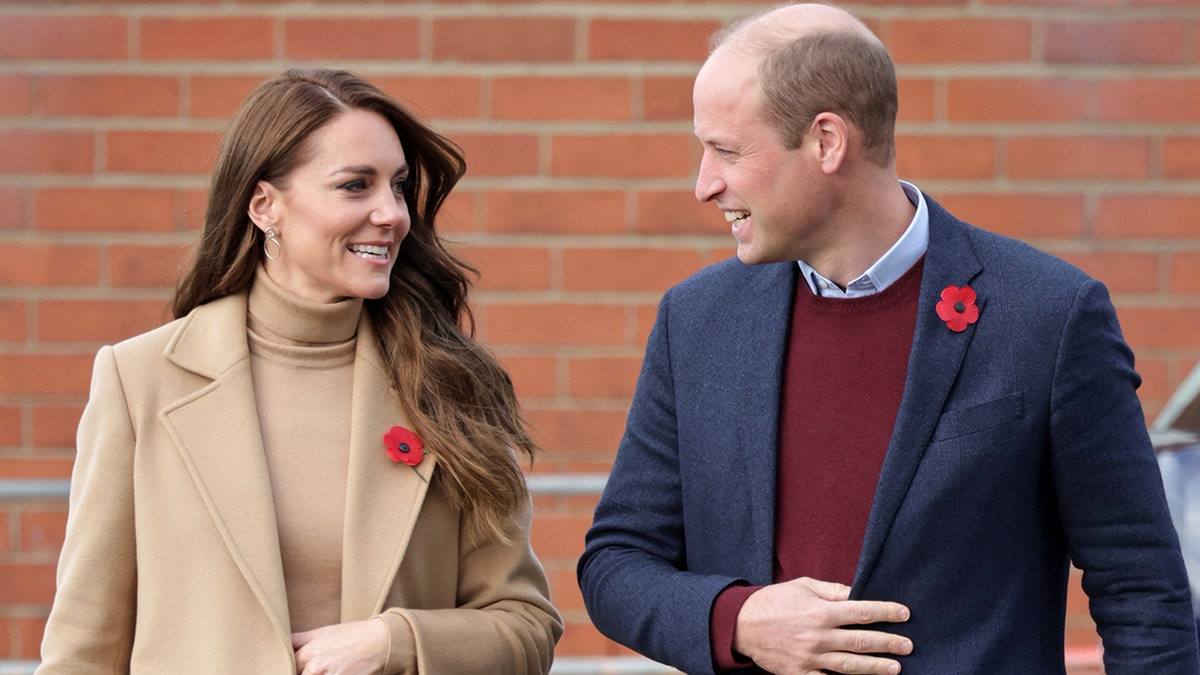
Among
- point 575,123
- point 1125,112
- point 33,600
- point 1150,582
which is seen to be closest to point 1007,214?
point 1125,112

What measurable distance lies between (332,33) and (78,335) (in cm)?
114

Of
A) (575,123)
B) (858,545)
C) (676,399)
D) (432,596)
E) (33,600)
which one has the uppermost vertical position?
(575,123)

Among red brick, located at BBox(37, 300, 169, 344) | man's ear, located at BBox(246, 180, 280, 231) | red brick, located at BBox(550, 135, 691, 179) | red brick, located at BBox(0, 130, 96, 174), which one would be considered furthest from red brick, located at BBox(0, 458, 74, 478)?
man's ear, located at BBox(246, 180, 280, 231)

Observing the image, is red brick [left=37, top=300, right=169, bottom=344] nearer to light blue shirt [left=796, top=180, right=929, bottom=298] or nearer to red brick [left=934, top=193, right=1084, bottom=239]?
red brick [left=934, top=193, right=1084, bottom=239]

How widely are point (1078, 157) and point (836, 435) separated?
2.40 meters

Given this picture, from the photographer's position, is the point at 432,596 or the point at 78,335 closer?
the point at 432,596

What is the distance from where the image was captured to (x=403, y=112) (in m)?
3.07

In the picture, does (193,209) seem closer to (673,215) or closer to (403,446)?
(673,215)

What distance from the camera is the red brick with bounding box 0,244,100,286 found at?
15.6ft

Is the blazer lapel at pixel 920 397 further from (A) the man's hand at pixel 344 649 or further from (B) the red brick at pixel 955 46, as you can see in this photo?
(B) the red brick at pixel 955 46

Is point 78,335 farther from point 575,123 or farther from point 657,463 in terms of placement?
point 657,463

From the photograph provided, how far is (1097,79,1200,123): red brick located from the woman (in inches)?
95.5


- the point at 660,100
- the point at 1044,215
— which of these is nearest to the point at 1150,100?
the point at 1044,215

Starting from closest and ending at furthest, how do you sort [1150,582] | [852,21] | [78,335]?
1. [1150,582]
2. [852,21]
3. [78,335]
